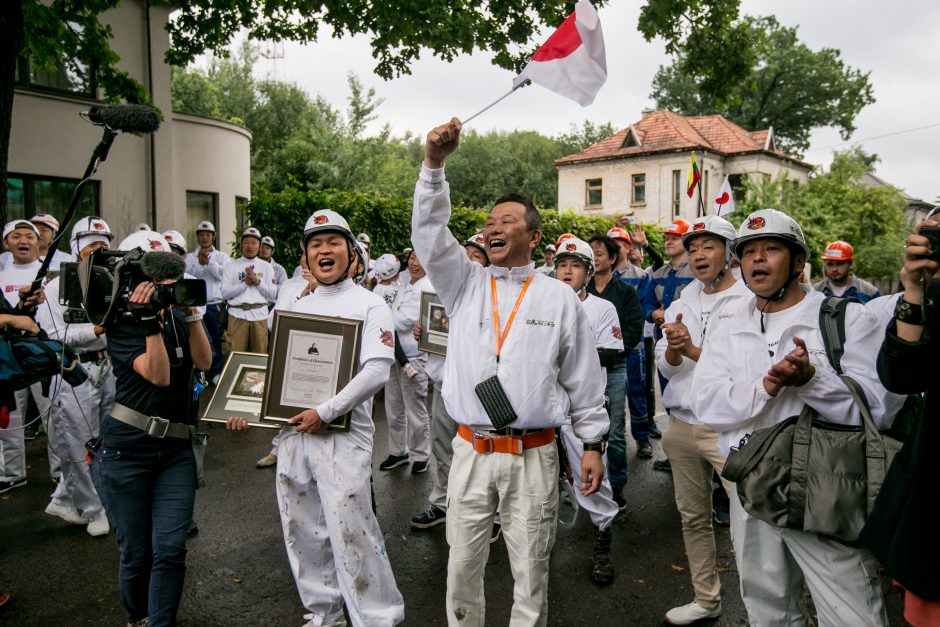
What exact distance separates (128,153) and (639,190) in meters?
32.2

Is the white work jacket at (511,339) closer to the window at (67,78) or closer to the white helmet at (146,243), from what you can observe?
the white helmet at (146,243)

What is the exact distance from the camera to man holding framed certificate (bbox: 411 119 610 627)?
3178 millimetres

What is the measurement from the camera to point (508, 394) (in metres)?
3.18

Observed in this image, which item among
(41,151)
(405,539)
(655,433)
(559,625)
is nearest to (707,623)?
(559,625)

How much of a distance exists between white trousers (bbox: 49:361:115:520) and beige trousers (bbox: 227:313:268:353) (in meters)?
4.61

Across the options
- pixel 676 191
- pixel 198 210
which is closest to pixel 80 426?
pixel 198 210

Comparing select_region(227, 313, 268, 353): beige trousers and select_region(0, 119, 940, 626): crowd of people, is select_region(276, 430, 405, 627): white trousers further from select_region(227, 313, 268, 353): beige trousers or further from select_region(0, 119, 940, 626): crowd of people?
select_region(227, 313, 268, 353): beige trousers

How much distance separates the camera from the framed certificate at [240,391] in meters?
3.97

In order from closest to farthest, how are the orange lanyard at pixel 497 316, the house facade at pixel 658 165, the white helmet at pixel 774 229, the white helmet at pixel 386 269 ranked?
1. the white helmet at pixel 774 229
2. the orange lanyard at pixel 497 316
3. the white helmet at pixel 386 269
4. the house facade at pixel 658 165

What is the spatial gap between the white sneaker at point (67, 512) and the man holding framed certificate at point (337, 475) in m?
2.68

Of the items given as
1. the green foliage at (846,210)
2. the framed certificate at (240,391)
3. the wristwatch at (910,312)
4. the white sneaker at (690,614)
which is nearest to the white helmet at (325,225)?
the framed certificate at (240,391)

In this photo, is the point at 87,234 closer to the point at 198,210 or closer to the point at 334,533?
the point at 334,533

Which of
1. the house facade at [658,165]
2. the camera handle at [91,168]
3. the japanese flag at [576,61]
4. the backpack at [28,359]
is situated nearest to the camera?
the japanese flag at [576,61]

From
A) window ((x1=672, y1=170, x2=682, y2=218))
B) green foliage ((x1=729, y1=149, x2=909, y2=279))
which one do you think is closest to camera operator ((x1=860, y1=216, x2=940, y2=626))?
green foliage ((x1=729, y1=149, x2=909, y2=279))
